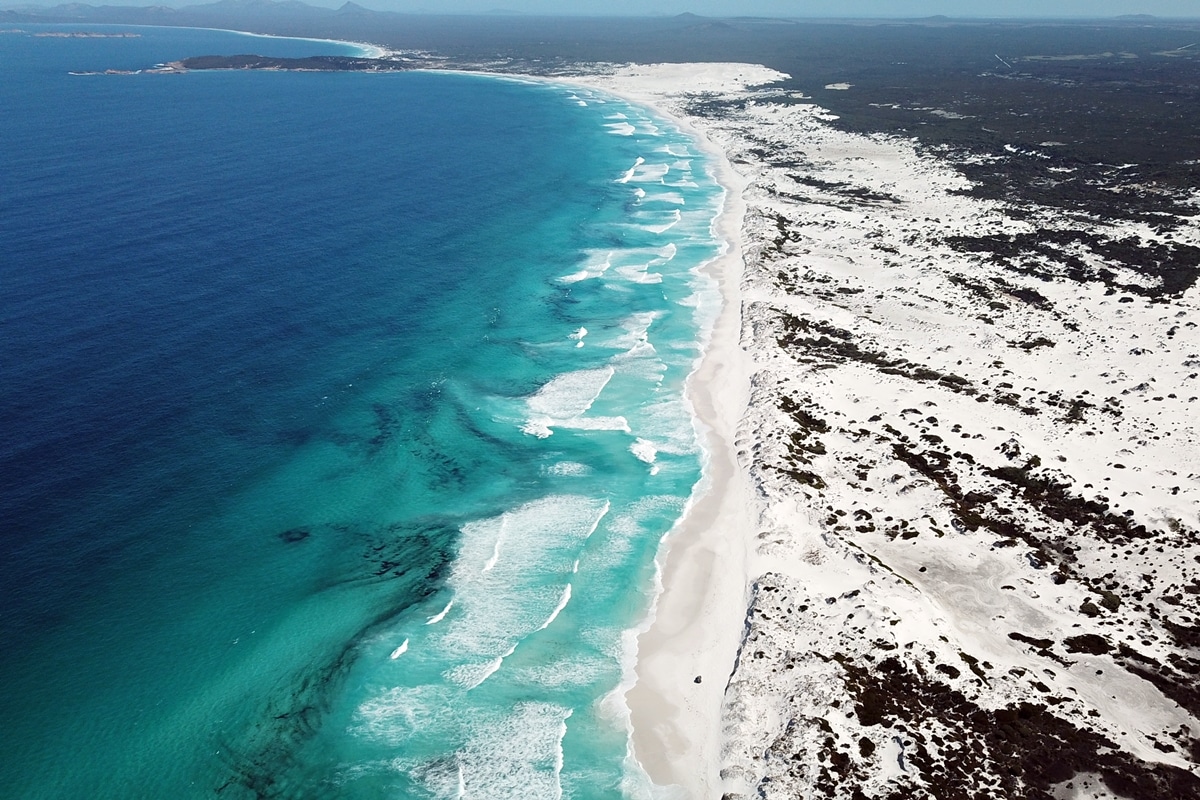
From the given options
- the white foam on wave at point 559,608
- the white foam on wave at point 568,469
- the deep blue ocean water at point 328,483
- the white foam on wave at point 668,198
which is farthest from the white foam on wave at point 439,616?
the white foam on wave at point 668,198

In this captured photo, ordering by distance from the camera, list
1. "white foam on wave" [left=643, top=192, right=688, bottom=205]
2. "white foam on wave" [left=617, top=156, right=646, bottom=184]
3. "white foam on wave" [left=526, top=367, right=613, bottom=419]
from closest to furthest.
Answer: "white foam on wave" [left=526, top=367, right=613, bottom=419], "white foam on wave" [left=643, top=192, right=688, bottom=205], "white foam on wave" [left=617, top=156, right=646, bottom=184]

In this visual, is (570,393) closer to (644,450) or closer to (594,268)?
(644,450)

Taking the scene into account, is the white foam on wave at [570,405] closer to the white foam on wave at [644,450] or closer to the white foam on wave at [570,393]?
the white foam on wave at [570,393]

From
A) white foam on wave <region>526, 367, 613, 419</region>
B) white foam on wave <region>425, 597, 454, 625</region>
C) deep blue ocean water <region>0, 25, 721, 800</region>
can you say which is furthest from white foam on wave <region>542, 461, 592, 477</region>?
white foam on wave <region>425, 597, 454, 625</region>

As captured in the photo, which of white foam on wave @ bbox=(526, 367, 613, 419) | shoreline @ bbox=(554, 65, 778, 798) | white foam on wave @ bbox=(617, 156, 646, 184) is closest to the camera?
shoreline @ bbox=(554, 65, 778, 798)

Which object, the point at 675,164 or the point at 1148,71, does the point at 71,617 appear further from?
the point at 1148,71

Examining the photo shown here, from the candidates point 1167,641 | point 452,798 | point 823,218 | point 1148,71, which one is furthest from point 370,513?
point 1148,71

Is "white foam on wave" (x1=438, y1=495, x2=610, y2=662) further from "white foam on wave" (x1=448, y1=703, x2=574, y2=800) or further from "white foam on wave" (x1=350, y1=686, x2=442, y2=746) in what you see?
"white foam on wave" (x1=448, y1=703, x2=574, y2=800)
